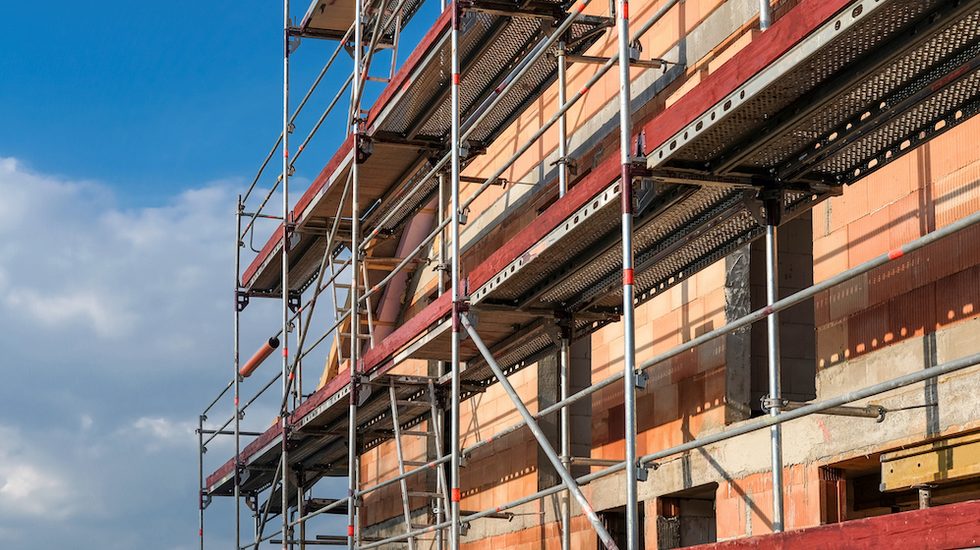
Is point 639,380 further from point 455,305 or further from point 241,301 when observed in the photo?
point 241,301

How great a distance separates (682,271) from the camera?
1129 cm

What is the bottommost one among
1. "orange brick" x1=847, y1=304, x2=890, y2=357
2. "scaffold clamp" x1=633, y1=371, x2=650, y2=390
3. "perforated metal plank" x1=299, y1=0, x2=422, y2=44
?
"scaffold clamp" x1=633, y1=371, x2=650, y2=390

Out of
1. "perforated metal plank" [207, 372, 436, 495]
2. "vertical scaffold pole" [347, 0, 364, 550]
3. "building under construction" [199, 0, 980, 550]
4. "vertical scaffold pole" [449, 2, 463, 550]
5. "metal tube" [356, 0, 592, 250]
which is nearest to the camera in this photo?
"building under construction" [199, 0, 980, 550]

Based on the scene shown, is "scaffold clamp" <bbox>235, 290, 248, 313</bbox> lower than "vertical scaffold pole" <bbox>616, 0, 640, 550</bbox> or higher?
higher

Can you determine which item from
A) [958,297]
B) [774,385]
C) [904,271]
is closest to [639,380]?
[774,385]

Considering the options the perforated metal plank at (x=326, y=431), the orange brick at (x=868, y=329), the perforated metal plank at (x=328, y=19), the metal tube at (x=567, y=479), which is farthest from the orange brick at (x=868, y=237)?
the perforated metal plank at (x=328, y=19)

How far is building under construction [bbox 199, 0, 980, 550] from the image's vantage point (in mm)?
8117

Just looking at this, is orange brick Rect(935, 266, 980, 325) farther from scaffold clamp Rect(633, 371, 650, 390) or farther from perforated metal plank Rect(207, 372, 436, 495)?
perforated metal plank Rect(207, 372, 436, 495)

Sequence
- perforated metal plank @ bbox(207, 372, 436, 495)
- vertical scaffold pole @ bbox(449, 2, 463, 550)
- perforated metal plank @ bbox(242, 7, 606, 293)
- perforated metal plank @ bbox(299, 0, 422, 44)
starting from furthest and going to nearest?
1. perforated metal plank @ bbox(299, 0, 422, 44)
2. perforated metal plank @ bbox(207, 372, 436, 495)
3. perforated metal plank @ bbox(242, 7, 606, 293)
4. vertical scaffold pole @ bbox(449, 2, 463, 550)

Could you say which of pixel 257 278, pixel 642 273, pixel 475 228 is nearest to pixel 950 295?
pixel 642 273

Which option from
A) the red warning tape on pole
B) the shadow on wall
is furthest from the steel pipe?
the shadow on wall

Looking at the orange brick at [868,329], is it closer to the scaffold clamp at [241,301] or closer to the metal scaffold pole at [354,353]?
the metal scaffold pole at [354,353]

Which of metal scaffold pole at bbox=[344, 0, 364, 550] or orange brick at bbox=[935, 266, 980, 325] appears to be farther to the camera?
metal scaffold pole at bbox=[344, 0, 364, 550]

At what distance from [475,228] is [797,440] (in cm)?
740
